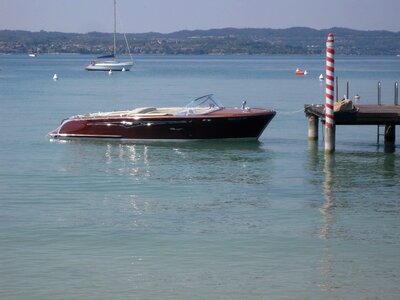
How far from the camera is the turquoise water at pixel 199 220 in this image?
15492 mm

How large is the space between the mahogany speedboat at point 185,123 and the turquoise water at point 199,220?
43 centimetres

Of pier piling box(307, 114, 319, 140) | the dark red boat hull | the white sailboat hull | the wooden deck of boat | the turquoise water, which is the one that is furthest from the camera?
the white sailboat hull

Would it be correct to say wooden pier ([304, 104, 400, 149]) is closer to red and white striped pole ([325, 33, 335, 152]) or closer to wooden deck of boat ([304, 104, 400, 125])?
wooden deck of boat ([304, 104, 400, 125])

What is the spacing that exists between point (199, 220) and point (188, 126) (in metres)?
12.8

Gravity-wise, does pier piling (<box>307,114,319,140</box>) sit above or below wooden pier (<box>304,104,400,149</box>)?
below

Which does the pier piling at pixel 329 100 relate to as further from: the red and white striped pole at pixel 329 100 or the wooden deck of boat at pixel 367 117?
the wooden deck of boat at pixel 367 117

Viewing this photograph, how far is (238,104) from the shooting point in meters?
57.5

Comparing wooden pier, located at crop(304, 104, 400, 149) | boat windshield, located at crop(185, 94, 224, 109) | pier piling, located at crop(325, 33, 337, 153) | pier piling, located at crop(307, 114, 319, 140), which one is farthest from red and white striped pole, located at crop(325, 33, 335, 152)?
boat windshield, located at crop(185, 94, 224, 109)

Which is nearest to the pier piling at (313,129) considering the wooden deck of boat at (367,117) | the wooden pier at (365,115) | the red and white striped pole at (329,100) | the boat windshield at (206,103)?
the wooden pier at (365,115)

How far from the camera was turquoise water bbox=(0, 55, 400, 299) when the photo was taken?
15.5m

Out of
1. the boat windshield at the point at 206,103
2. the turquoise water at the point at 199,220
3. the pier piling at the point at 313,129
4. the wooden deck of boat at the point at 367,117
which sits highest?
the boat windshield at the point at 206,103

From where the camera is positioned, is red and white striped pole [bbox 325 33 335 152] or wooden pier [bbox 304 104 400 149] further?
wooden pier [bbox 304 104 400 149]

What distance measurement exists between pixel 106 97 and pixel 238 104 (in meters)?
12.4

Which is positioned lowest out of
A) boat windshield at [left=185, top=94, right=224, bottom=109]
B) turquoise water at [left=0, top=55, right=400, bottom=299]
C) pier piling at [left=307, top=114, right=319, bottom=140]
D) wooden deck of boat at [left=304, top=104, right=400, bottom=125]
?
turquoise water at [left=0, top=55, right=400, bottom=299]
